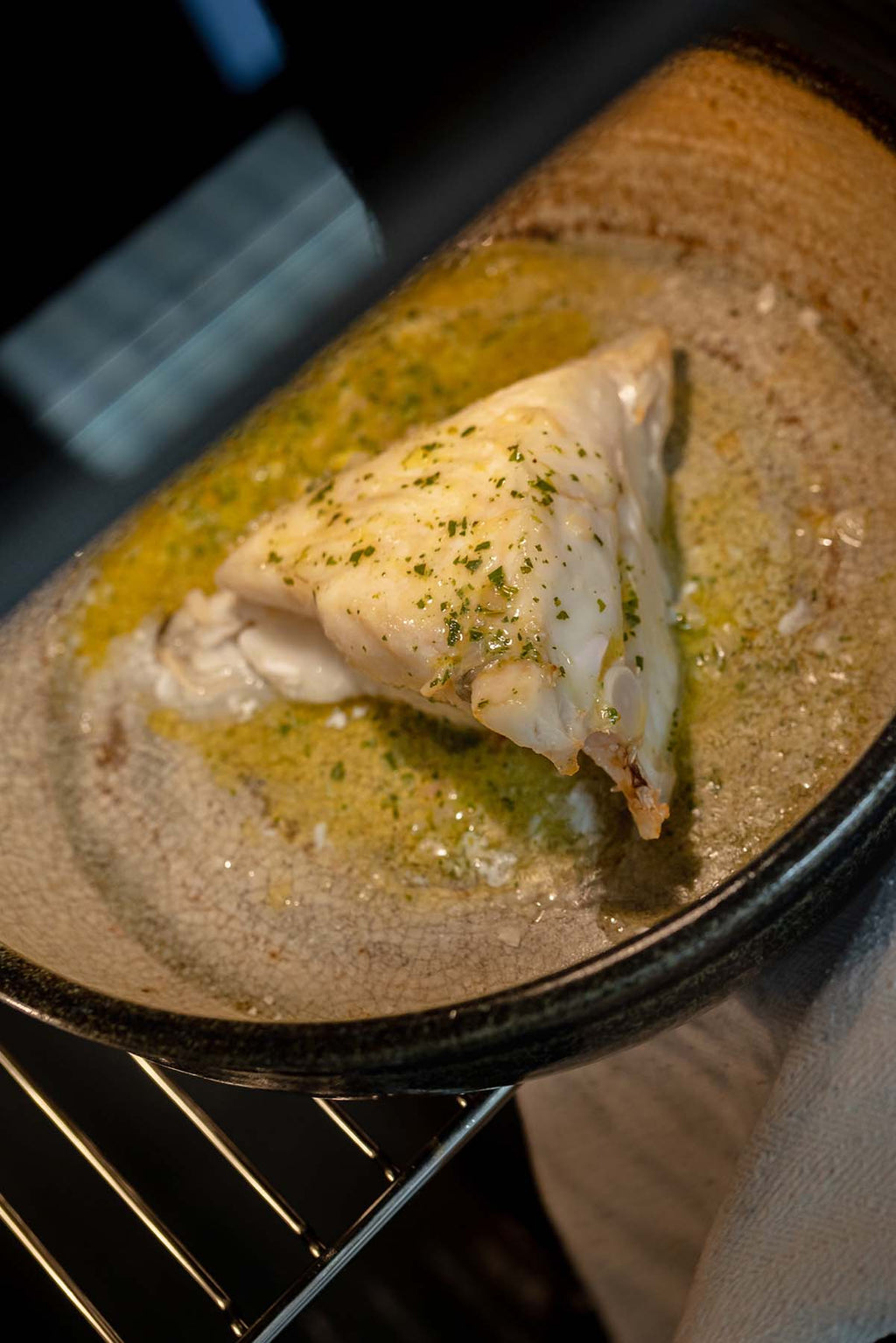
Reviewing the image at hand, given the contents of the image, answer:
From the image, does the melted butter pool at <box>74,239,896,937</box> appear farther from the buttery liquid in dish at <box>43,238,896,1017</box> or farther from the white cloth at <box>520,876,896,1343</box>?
the white cloth at <box>520,876,896,1343</box>

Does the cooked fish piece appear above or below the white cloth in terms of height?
above

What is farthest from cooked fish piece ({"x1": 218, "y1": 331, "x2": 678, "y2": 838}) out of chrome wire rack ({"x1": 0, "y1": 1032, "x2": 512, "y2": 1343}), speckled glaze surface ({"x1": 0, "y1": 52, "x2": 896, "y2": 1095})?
chrome wire rack ({"x1": 0, "y1": 1032, "x2": 512, "y2": 1343})

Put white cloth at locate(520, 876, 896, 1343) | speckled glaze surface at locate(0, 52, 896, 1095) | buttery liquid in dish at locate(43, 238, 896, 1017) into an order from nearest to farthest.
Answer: speckled glaze surface at locate(0, 52, 896, 1095) → white cloth at locate(520, 876, 896, 1343) → buttery liquid in dish at locate(43, 238, 896, 1017)

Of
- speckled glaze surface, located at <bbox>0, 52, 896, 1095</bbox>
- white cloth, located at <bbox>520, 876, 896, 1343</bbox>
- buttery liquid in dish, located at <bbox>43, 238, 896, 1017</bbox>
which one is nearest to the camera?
speckled glaze surface, located at <bbox>0, 52, 896, 1095</bbox>

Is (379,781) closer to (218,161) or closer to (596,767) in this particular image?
(596,767)

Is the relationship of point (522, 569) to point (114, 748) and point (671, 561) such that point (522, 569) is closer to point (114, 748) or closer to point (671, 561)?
point (671, 561)

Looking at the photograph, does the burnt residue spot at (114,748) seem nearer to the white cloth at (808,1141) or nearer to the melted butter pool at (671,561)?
the melted butter pool at (671,561)

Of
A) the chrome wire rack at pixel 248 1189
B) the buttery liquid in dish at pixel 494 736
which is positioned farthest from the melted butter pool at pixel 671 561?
the chrome wire rack at pixel 248 1189

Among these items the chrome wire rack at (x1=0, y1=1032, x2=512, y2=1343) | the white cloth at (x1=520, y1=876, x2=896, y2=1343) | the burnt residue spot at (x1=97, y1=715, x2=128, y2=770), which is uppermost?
the burnt residue spot at (x1=97, y1=715, x2=128, y2=770)
